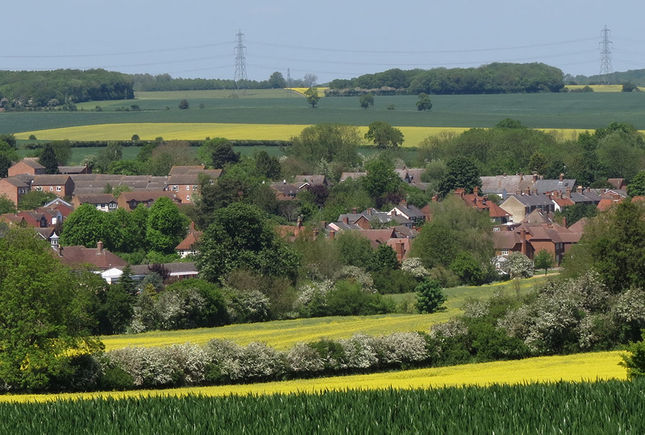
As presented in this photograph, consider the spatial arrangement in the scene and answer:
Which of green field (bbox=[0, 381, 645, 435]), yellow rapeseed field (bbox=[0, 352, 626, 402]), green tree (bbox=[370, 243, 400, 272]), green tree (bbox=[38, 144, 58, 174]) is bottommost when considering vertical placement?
green tree (bbox=[370, 243, 400, 272])

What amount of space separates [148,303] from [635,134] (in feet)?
372

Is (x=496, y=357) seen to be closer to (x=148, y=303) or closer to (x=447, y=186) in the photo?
(x=148, y=303)

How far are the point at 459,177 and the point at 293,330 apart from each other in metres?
75.0

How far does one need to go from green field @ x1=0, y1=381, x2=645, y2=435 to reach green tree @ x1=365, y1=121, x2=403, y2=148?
15017 cm

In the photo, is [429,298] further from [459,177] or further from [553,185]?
[553,185]

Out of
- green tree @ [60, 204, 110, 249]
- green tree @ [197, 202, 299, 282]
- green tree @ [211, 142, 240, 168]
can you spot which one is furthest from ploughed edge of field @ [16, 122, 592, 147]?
green tree @ [197, 202, 299, 282]

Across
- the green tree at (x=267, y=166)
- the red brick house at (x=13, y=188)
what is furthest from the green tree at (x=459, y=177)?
the red brick house at (x=13, y=188)

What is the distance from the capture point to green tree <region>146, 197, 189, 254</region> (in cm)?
10706

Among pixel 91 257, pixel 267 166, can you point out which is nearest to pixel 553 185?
pixel 267 166

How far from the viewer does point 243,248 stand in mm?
84250

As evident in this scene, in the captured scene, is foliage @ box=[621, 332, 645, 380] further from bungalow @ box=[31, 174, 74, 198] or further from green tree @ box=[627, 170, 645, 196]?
bungalow @ box=[31, 174, 74, 198]

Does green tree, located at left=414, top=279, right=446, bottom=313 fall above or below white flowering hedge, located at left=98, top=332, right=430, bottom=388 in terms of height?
below

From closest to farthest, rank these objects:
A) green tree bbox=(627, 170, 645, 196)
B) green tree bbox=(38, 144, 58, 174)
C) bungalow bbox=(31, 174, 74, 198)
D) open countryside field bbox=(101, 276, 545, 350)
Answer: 1. open countryside field bbox=(101, 276, 545, 350)
2. green tree bbox=(627, 170, 645, 196)
3. bungalow bbox=(31, 174, 74, 198)
4. green tree bbox=(38, 144, 58, 174)

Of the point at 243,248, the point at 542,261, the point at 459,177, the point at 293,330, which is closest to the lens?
the point at 293,330
